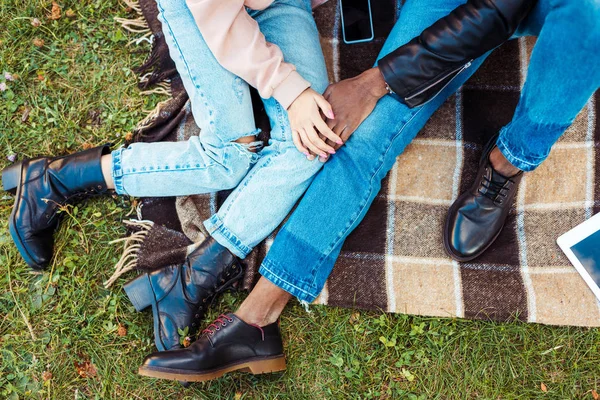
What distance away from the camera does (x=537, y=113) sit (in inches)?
57.4

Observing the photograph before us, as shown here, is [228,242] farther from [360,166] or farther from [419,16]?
[419,16]

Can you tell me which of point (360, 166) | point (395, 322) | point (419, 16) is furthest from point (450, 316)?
point (419, 16)

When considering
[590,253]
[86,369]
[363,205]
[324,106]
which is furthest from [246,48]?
[590,253]

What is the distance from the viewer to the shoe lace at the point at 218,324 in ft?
5.72

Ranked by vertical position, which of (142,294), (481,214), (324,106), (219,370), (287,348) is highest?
(324,106)

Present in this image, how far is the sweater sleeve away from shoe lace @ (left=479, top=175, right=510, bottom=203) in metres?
0.73

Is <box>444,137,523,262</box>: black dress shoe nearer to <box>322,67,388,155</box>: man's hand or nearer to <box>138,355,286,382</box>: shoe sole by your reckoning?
<box>322,67,388,155</box>: man's hand

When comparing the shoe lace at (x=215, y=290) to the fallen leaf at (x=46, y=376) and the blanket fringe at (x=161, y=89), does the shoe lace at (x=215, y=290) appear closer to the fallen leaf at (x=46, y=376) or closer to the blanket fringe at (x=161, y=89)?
the fallen leaf at (x=46, y=376)

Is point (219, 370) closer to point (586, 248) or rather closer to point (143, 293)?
point (143, 293)

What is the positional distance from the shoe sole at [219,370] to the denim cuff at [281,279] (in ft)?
0.82

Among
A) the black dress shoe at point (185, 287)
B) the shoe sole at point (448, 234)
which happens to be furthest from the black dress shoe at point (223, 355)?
the shoe sole at point (448, 234)

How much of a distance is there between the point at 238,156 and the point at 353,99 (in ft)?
1.49

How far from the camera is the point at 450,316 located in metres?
1.84

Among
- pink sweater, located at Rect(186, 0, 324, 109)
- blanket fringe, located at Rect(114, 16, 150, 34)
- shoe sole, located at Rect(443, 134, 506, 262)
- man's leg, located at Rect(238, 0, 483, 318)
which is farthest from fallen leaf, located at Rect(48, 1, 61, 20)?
shoe sole, located at Rect(443, 134, 506, 262)
